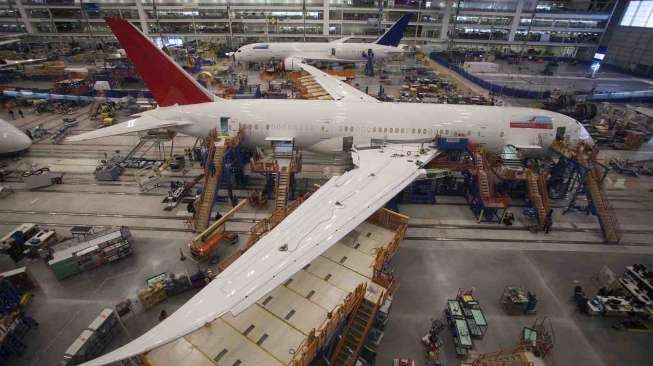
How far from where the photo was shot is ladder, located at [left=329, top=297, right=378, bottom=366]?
38.4 feet

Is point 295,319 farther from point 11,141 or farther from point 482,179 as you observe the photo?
point 11,141

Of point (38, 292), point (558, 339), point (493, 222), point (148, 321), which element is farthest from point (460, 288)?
point (38, 292)

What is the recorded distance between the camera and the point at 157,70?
22.8 metres

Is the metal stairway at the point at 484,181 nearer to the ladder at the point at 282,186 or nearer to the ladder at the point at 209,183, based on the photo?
the ladder at the point at 282,186

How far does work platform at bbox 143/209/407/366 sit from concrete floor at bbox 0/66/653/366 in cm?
350

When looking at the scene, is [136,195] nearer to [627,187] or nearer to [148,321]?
[148,321]

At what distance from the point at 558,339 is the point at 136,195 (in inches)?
1069

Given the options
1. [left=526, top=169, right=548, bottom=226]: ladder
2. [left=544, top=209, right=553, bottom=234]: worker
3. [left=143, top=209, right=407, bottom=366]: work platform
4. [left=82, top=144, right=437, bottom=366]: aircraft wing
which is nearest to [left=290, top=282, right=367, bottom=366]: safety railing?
[left=143, top=209, right=407, bottom=366]: work platform

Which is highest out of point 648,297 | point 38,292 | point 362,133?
point 362,133

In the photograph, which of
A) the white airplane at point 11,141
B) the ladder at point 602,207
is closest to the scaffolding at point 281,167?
the ladder at point 602,207

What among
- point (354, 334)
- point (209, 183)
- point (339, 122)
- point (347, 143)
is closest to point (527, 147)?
point (347, 143)

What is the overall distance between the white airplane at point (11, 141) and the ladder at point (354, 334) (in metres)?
33.5

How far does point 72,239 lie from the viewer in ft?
63.2

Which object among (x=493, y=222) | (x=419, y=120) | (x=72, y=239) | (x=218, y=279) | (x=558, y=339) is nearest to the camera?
(x=218, y=279)
